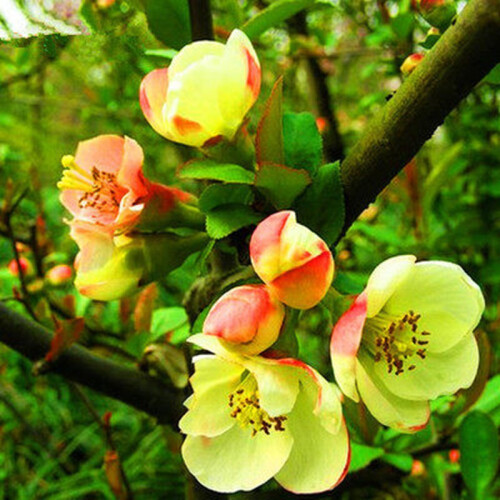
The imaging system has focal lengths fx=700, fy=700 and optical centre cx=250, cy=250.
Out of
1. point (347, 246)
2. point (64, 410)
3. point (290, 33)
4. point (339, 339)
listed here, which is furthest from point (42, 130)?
point (339, 339)

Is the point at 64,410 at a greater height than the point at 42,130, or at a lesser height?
lesser

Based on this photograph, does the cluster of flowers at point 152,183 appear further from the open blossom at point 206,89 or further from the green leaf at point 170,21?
the green leaf at point 170,21

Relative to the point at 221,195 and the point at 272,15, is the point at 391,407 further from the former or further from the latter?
the point at 272,15

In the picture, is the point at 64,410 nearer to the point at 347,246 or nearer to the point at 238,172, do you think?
the point at 347,246

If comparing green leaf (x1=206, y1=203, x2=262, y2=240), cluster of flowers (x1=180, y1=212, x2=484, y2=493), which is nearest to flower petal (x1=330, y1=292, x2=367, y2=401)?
cluster of flowers (x1=180, y1=212, x2=484, y2=493)

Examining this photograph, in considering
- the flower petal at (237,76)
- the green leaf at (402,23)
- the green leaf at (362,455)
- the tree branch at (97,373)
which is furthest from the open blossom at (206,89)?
the green leaf at (402,23)

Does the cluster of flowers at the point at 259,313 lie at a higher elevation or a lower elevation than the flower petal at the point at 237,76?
lower

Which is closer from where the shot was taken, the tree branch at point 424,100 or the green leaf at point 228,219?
the tree branch at point 424,100
